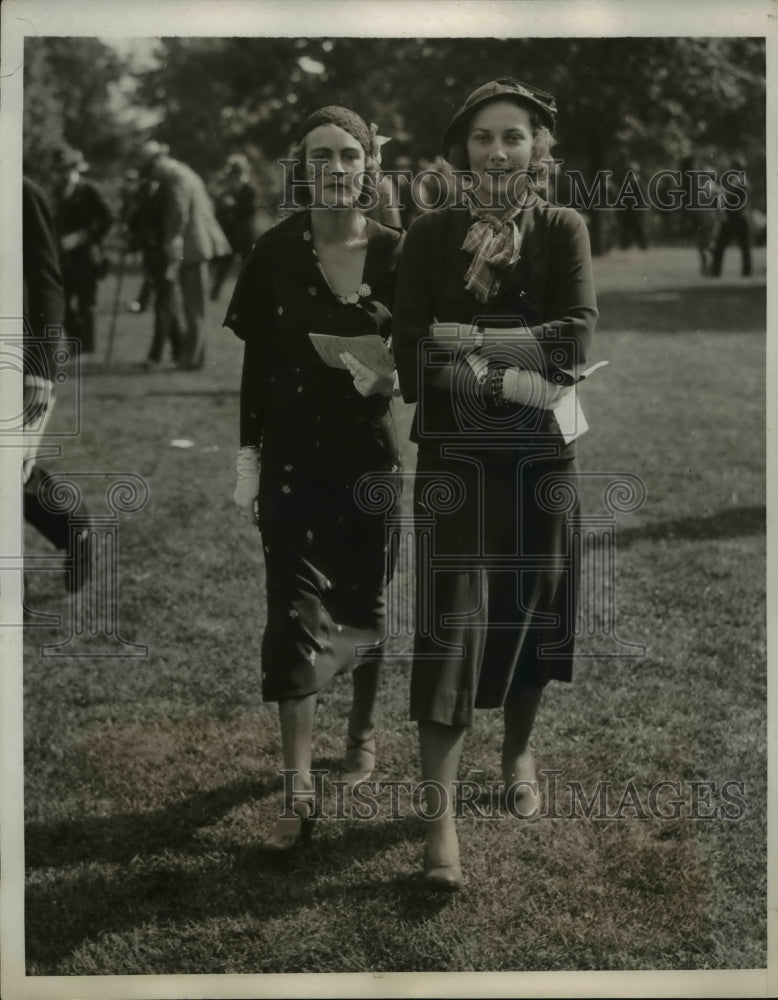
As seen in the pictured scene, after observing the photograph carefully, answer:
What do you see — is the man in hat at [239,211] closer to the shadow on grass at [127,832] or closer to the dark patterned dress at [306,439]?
the dark patterned dress at [306,439]

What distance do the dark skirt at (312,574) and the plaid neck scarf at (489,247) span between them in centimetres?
79

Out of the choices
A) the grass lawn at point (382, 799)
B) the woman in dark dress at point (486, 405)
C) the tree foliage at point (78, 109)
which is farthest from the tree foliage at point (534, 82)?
the tree foliage at point (78, 109)

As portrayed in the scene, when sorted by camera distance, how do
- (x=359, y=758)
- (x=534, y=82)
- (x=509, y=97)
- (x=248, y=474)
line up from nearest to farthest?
(x=509, y=97)
(x=248, y=474)
(x=359, y=758)
(x=534, y=82)

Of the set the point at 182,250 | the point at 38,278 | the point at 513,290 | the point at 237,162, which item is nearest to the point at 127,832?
the point at 38,278

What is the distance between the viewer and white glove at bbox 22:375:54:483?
4.01 m

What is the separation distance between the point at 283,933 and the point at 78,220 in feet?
30.2

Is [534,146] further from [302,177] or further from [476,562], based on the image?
[476,562]

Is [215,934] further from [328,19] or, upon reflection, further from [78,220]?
[78,220]

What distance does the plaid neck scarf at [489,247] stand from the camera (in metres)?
3.53

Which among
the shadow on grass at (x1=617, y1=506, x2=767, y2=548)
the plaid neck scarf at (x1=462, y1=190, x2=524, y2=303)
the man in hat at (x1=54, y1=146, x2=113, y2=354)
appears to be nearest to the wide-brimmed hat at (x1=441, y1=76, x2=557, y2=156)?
the plaid neck scarf at (x1=462, y1=190, x2=524, y2=303)

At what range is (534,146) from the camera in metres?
3.52

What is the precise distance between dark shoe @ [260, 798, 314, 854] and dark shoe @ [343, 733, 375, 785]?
389 mm
